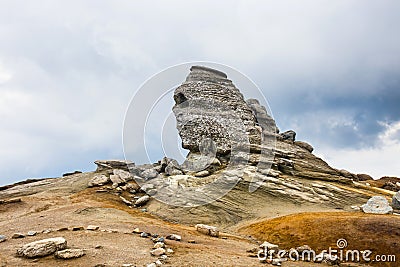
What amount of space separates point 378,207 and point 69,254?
3883 centimetres

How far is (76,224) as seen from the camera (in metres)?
28.9

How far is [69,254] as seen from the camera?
17.5 meters

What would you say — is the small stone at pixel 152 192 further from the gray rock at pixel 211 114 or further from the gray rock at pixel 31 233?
the gray rock at pixel 31 233

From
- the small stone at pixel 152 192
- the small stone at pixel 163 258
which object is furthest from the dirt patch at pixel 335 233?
the small stone at pixel 152 192

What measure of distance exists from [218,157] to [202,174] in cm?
814

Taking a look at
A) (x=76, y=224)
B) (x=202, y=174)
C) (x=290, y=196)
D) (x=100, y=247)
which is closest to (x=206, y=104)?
(x=202, y=174)

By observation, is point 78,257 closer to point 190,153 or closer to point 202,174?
point 202,174

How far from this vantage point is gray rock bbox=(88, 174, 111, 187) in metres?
53.5

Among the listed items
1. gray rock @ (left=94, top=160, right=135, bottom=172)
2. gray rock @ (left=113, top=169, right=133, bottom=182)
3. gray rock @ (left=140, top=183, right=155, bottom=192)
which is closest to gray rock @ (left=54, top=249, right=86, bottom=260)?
gray rock @ (left=140, top=183, right=155, bottom=192)

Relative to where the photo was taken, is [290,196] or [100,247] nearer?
[100,247]

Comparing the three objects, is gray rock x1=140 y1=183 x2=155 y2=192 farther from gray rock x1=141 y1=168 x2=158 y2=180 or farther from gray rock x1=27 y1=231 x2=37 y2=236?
gray rock x1=27 y1=231 x2=37 y2=236

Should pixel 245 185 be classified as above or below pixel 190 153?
below

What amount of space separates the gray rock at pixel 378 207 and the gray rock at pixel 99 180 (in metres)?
38.9

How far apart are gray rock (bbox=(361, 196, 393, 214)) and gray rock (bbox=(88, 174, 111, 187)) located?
38878mm
